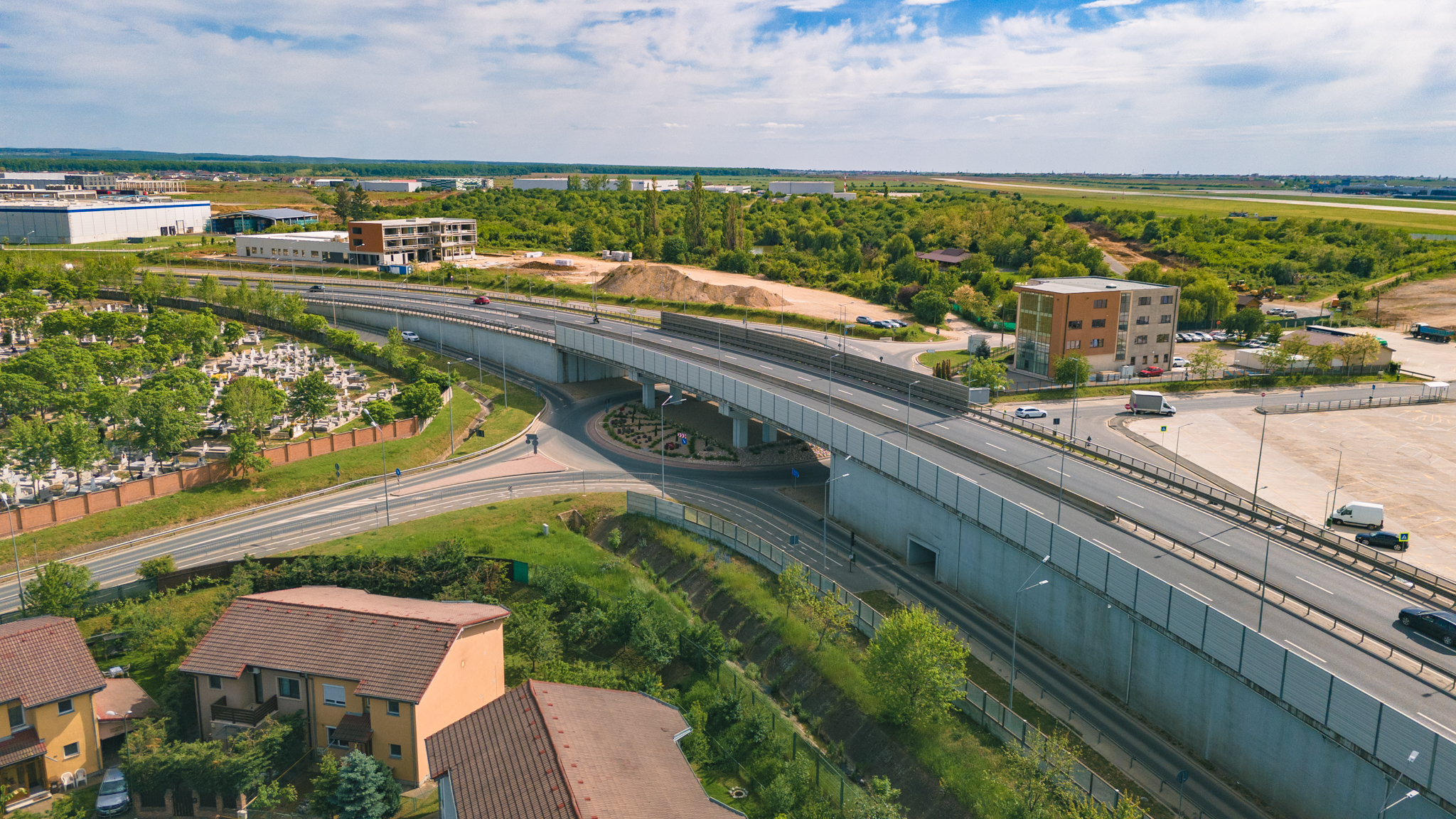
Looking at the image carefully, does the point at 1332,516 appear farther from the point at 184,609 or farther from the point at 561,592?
the point at 184,609

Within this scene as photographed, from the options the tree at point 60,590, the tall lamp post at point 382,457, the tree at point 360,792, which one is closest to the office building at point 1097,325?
the tall lamp post at point 382,457

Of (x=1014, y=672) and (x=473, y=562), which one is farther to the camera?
(x=473, y=562)

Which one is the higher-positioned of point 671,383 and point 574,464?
point 671,383

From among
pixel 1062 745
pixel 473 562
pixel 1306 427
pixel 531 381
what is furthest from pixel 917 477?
pixel 531 381

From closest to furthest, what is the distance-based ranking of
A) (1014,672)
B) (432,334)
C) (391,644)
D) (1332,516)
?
(391,644)
(1014,672)
(1332,516)
(432,334)

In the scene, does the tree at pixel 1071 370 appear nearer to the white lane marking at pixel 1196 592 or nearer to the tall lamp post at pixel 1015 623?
the tall lamp post at pixel 1015 623

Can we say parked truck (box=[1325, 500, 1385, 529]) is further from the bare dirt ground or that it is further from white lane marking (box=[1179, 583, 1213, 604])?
the bare dirt ground

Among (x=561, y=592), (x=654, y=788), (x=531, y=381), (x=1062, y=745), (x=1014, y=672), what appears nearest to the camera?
(x=654, y=788)
